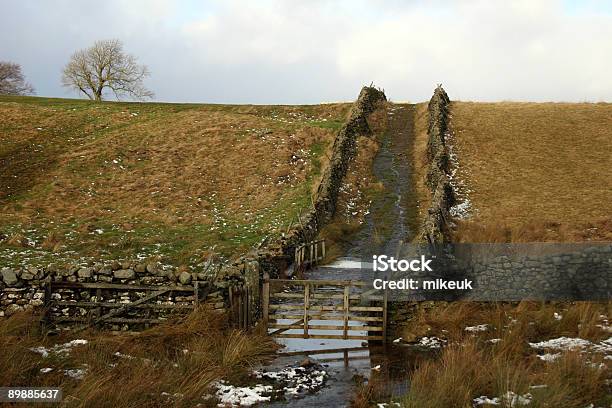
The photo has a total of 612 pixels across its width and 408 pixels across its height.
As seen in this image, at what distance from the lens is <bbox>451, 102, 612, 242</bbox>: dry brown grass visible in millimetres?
23312

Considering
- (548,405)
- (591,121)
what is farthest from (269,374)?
(591,121)

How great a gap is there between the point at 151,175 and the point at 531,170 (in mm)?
25648

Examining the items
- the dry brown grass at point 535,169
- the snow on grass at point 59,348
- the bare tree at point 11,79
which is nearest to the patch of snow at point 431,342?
the dry brown grass at point 535,169

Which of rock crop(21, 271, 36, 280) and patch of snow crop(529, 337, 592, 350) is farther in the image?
rock crop(21, 271, 36, 280)

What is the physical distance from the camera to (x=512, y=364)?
10.7 m

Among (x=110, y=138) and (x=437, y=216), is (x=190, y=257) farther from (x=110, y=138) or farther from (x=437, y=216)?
(x=110, y=138)

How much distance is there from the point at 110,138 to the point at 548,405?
38668mm

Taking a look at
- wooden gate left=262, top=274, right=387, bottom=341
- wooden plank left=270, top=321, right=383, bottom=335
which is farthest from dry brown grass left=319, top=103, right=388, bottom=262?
wooden plank left=270, top=321, right=383, bottom=335

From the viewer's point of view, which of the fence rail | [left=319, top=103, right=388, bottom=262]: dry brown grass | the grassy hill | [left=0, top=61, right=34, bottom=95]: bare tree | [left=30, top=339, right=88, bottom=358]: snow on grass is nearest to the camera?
[left=30, top=339, right=88, bottom=358]: snow on grass

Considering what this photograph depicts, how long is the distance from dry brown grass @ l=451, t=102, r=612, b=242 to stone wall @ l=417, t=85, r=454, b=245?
41.4 inches

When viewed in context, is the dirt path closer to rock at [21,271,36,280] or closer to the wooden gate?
the wooden gate

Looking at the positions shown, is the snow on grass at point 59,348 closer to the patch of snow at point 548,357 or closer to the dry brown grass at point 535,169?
the patch of snow at point 548,357

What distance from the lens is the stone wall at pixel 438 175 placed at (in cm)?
2242

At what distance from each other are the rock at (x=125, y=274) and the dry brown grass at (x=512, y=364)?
8.42 meters
